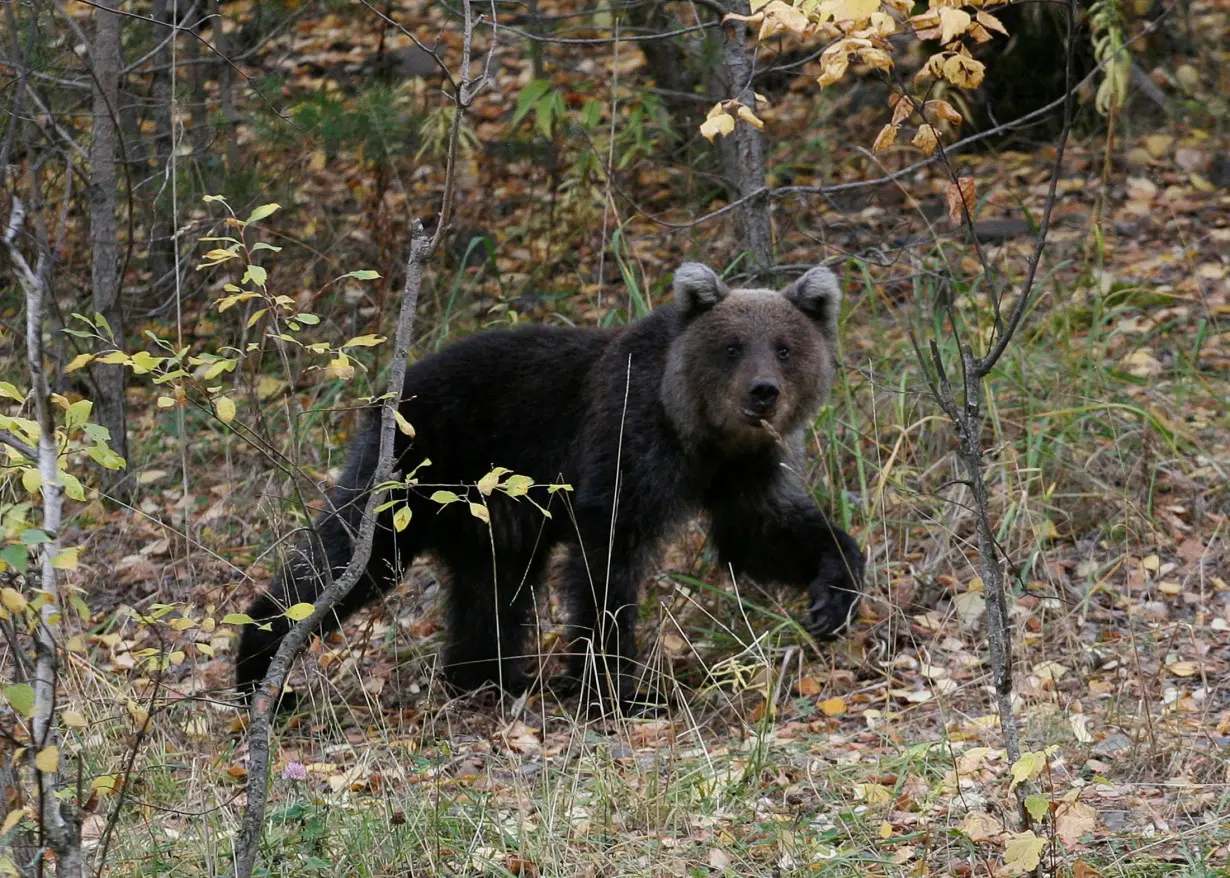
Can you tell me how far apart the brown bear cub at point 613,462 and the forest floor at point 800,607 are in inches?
10.0

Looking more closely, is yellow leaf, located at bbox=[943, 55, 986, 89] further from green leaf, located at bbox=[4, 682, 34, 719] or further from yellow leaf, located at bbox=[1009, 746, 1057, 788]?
green leaf, located at bbox=[4, 682, 34, 719]

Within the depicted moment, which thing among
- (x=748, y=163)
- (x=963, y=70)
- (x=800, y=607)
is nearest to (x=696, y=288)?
(x=748, y=163)

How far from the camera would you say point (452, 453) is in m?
6.39

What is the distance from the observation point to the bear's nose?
582 cm

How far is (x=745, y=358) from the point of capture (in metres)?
5.99

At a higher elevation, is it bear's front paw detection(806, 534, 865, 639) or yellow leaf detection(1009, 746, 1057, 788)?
yellow leaf detection(1009, 746, 1057, 788)

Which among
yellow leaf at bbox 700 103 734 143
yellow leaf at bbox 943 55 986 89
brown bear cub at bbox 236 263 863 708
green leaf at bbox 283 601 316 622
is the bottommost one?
brown bear cub at bbox 236 263 863 708

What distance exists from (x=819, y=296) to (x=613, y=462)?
3.75ft

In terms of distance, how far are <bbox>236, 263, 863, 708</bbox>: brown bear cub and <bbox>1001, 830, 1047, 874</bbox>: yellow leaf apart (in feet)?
8.59

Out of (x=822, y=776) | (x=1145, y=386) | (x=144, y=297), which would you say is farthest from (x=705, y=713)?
(x=144, y=297)

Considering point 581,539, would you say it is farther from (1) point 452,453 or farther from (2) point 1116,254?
(2) point 1116,254

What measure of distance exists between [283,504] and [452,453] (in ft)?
3.69

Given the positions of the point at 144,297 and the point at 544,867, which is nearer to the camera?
the point at 544,867

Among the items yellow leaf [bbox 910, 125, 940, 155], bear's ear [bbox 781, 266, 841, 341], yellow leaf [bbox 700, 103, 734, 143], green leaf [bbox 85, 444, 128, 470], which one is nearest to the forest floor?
bear's ear [bbox 781, 266, 841, 341]
